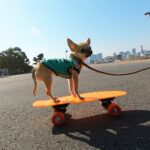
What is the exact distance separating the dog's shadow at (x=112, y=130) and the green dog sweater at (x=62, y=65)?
0.84 metres

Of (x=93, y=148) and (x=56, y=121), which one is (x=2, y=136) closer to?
(x=56, y=121)

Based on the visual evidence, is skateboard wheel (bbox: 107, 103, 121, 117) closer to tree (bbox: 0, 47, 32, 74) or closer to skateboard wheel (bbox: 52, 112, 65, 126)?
skateboard wheel (bbox: 52, 112, 65, 126)

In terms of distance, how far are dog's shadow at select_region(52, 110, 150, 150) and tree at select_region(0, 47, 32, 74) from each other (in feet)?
230

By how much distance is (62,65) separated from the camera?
480 centimetres

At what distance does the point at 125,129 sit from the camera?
402 centimetres

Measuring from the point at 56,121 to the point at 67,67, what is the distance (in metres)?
0.89

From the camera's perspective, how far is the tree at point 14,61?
73812 mm

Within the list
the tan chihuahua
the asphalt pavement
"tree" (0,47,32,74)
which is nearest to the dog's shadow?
the asphalt pavement

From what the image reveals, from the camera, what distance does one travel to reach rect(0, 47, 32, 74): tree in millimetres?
73812

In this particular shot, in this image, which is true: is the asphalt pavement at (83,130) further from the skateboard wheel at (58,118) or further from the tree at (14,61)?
the tree at (14,61)

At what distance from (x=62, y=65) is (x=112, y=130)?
1.40m

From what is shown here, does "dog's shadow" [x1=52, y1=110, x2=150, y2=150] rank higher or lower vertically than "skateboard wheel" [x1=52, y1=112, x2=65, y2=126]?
lower

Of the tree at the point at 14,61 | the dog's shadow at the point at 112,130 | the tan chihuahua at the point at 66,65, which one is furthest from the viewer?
the tree at the point at 14,61

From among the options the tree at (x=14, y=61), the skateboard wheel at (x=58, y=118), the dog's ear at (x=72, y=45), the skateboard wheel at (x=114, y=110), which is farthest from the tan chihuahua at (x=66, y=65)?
the tree at (x=14, y=61)
